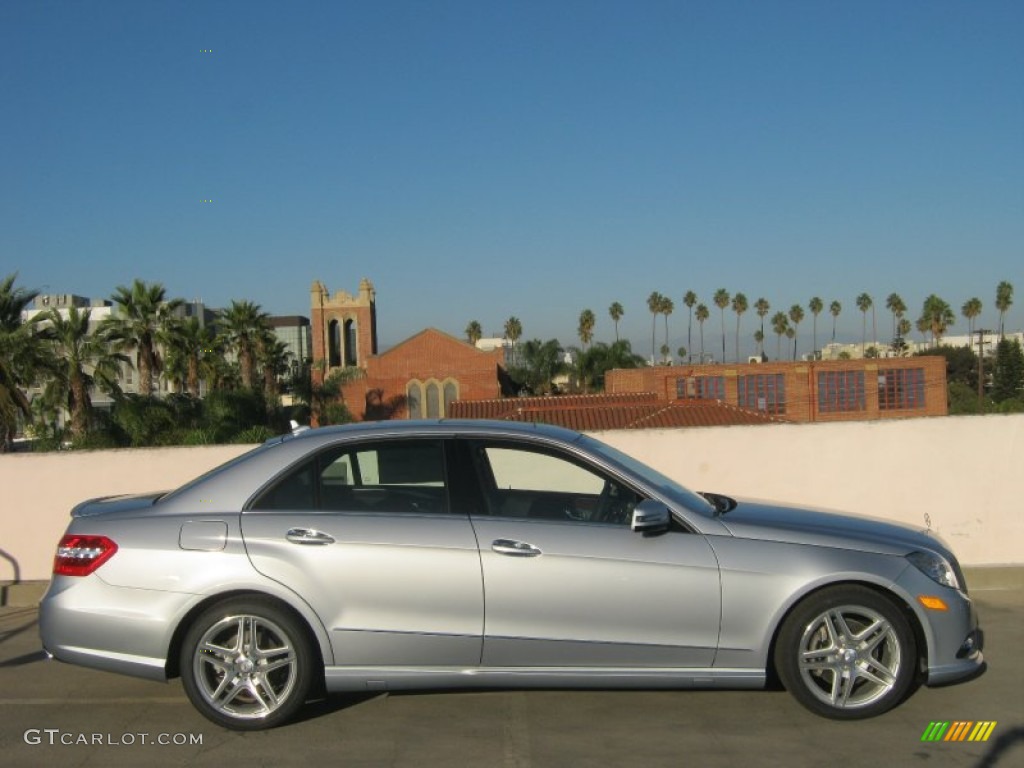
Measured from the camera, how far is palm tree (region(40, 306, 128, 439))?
32500 mm

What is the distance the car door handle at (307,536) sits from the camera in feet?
16.4

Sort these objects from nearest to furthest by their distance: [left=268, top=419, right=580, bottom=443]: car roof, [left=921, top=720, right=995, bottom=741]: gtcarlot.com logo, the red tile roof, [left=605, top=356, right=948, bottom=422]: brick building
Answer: [left=921, top=720, right=995, bottom=741]: gtcarlot.com logo < [left=268, top=419, right=580, bottom=443]: car roof < the red tile roof < [left=605, top=356, right=948, bottom=422]: brick building

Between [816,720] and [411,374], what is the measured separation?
2850 inches

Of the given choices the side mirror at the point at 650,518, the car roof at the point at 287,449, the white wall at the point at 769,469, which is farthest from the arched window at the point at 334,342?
the side mirror at the point at 650,518

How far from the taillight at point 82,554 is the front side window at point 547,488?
1.93 metres

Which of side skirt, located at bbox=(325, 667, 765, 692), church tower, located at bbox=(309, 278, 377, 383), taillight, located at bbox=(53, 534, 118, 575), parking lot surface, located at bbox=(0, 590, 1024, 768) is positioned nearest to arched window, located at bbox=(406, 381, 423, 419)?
church tower, located at bbox=(309, 278, 377, 383)

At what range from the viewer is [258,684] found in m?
4.97

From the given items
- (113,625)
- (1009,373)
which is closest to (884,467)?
(113,625)

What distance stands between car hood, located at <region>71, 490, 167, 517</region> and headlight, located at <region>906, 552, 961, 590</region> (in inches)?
156

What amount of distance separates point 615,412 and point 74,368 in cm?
1848

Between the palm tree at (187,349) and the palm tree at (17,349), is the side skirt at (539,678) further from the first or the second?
the palm tree at (187,349)

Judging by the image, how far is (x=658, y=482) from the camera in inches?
215

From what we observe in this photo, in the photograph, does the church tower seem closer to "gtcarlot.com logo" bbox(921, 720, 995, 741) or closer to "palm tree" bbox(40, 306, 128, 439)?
"palm tree" bbox(40, 306, 128, 439)

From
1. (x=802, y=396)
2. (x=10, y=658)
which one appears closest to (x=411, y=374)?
(x=802, y=396)
